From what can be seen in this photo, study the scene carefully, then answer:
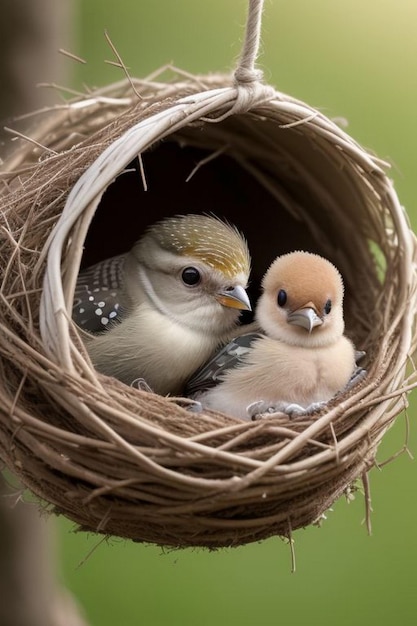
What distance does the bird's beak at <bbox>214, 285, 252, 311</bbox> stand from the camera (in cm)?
194

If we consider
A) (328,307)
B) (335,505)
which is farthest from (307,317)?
(335,505)

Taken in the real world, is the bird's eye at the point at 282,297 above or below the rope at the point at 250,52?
below

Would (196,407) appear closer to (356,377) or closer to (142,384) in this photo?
(142,384)

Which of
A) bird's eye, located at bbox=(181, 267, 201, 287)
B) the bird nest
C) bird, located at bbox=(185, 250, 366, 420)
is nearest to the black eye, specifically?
bird, located at bbox=(185, 250, 366, 420)

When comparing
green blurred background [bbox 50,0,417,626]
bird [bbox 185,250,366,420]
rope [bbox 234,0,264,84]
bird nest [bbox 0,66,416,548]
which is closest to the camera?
bird nest [bbox 0,66,416,548]

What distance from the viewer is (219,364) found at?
192 centimetres

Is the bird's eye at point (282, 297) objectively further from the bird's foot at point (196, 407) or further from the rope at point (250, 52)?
the rope at point (250, 52)

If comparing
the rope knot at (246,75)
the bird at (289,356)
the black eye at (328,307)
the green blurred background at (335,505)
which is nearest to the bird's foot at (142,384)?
the bird at (289,356)

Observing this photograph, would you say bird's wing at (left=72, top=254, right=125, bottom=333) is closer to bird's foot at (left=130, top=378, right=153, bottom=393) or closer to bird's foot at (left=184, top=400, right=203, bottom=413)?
bird's foot at (left=130, top=378, right=153, bottom=393)

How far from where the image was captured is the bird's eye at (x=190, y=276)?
1971 millimetres

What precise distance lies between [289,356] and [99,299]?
0.42m

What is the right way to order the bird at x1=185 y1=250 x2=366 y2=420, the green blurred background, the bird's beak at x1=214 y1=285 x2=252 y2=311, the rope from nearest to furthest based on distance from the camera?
the rope
the bird at x1=185 y1=250 x2=366 y2=420
the bird's beak at x1=214 y1=285 x2=252 y2=311
the green blurred background

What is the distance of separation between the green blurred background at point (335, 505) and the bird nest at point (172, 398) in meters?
1.12

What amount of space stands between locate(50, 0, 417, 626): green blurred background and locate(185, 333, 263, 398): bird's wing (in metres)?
1.26
